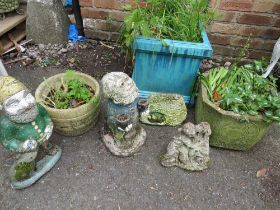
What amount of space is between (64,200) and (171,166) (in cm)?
79

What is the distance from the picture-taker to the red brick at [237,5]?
2340mm

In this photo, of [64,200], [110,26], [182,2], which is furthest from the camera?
[110,26]

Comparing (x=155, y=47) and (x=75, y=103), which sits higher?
(x=155, y=47)

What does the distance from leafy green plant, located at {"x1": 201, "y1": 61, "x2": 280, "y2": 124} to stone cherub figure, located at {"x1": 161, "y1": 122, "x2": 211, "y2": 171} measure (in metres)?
0.24

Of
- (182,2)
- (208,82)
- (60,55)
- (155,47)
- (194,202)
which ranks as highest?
(182,2)

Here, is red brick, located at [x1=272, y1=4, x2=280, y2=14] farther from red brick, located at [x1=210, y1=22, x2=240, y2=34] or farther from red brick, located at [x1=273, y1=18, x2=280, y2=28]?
red brick, located at [x1=210, y1=22, x2=240, y2=34]

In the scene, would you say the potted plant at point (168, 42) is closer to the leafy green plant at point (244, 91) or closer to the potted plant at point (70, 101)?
the leafy green plant at point (244, 91)

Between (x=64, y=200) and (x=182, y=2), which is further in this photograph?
(x=182, y=2)

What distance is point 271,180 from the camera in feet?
6.28

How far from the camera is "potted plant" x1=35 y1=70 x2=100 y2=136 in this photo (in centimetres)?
181

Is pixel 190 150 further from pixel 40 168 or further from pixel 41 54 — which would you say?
pixel 41 54

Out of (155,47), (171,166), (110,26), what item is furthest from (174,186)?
(110,26)

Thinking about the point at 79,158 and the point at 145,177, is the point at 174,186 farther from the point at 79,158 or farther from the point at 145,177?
the point at 79,158

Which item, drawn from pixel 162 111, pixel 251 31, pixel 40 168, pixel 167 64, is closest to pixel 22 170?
pixel 40 168
